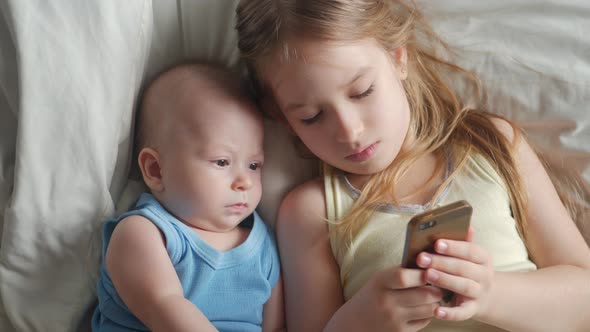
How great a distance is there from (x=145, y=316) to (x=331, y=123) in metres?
0.43

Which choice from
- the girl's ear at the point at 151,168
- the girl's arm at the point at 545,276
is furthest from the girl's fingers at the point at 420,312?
the girl's ear at the point at 151,168

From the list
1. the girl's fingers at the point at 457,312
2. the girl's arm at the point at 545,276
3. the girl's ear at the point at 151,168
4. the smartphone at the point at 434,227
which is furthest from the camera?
the girl's ear at the point at 151,168

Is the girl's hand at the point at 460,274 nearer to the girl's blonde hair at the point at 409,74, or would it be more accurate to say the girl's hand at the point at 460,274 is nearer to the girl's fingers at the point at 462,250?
the girl's fingers at the point at 462,250

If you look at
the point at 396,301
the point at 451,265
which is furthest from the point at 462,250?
the point at 396,301

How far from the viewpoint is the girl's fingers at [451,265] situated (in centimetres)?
94

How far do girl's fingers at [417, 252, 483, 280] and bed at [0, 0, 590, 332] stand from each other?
0.43 metres

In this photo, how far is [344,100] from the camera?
1.12m

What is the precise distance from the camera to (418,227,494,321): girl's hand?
0.95 metres

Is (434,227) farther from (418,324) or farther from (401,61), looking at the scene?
(401,61)

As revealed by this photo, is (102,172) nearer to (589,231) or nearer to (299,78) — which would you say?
(299,78)

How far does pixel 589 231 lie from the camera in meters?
1.31

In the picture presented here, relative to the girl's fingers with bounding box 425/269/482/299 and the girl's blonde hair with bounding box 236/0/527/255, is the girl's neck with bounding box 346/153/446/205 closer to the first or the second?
the girl's blonde hair with bounding box 236/0/527/255

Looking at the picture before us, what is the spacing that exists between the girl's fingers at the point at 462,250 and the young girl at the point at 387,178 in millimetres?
11

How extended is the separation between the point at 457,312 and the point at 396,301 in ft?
0.29
